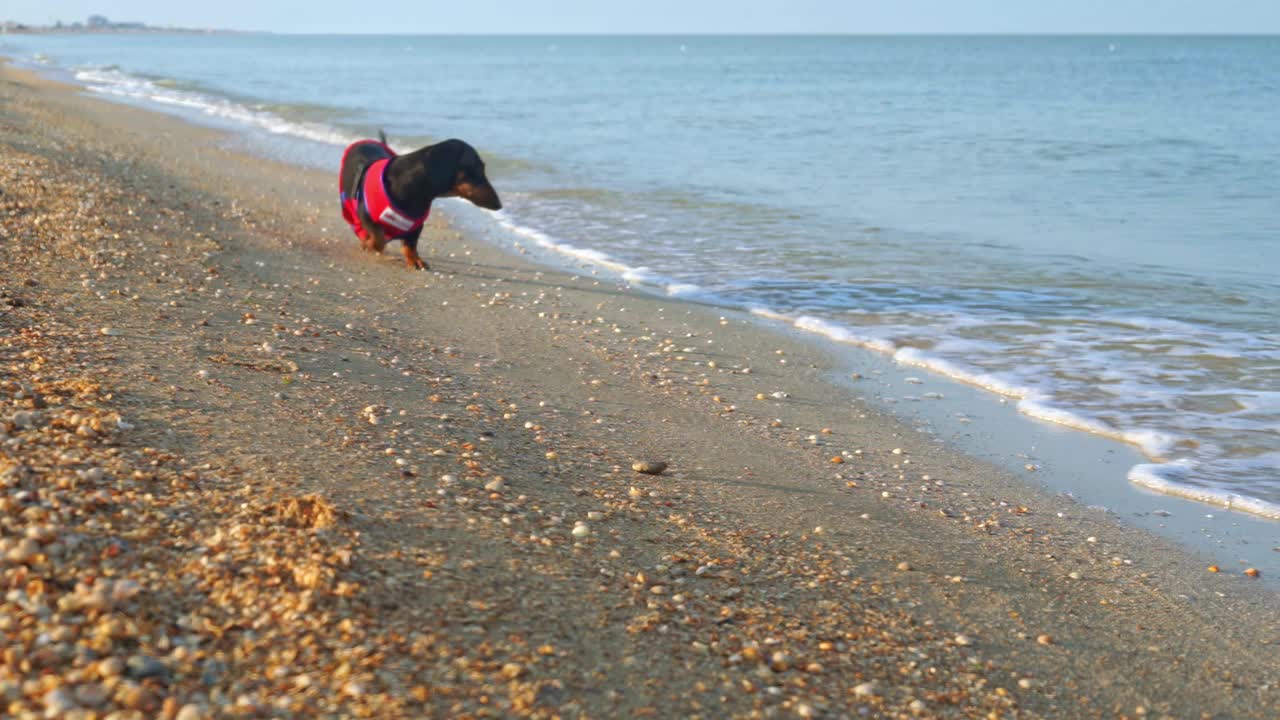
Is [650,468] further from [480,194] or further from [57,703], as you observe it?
[480,194]

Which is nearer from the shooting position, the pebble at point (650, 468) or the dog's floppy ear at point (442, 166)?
the pebble at point (650, 468)

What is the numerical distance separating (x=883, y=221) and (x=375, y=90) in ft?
89.0

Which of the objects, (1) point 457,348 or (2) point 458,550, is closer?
(2) point 458,550

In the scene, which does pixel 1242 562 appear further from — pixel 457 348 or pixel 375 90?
pixel 375 90

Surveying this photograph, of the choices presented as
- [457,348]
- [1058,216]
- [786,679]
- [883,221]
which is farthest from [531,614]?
[1058,216]

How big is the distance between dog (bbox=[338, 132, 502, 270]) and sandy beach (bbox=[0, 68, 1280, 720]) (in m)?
1.78

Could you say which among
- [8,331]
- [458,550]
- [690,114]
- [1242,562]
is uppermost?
[690,114]

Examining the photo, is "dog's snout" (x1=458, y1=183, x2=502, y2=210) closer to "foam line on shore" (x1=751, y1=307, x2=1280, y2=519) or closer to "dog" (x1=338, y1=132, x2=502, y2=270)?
"dog" (x1=338, y1=132, x2=502, y2=270)

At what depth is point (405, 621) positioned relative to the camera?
2.29 m

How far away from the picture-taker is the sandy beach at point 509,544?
215 centimetres

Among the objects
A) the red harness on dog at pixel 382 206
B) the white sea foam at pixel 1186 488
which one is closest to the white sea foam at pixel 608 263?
the red harness on dog at pixel 382 206

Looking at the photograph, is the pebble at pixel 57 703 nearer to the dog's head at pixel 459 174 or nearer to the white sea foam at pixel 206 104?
the dog's head at pixel 459 174

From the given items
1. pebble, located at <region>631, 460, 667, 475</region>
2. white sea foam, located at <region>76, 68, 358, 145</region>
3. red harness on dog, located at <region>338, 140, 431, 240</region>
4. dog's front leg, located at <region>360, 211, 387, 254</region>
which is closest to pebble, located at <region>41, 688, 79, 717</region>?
pebble, located at <region>631, 460, 667, 475</region>

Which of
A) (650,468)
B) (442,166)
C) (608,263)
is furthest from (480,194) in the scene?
(650,468)
